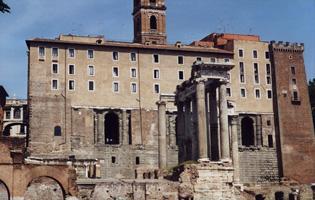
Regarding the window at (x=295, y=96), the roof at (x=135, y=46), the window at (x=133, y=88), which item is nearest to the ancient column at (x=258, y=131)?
the window at (x=295, y=96)

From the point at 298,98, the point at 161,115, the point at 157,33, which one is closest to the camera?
the point at 161,115

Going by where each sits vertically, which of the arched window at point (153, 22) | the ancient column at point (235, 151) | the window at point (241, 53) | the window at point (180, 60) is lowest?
the ancient column at point (235, 151)

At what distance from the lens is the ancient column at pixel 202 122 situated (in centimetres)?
3984

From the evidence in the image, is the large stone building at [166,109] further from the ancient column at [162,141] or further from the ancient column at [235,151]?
the ancient column at [235,151]

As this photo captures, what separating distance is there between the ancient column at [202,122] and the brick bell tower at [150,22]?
908 inches

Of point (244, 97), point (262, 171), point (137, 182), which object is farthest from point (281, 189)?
point (137, 182)

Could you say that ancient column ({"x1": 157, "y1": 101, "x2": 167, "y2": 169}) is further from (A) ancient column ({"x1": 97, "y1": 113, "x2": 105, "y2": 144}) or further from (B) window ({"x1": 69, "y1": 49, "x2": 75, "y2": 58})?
(B) window ({"x1": 69, "y1": 49, "x2": 75, "y2": 58})

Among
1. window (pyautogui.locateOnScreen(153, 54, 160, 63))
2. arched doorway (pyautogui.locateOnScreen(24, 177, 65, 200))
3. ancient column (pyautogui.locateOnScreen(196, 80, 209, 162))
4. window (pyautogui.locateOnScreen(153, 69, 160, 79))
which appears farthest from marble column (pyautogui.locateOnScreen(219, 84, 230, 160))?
window (pyautogui.locateOnScreen(153, 54, 160, 63))

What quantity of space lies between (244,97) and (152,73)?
370 inches

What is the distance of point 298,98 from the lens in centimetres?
5934

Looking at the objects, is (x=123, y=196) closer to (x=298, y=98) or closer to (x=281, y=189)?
(x=281, y=189)

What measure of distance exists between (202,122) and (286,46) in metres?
23.4

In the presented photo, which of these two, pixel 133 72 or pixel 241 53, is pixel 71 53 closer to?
pixel 133 72

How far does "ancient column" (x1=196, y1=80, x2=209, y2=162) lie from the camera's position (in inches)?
1569
